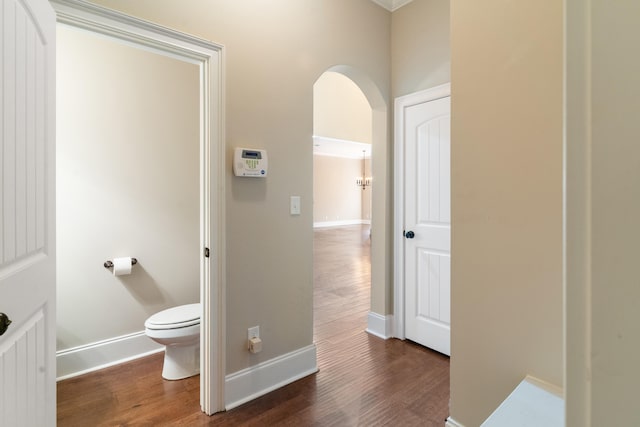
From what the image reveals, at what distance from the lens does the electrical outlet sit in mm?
1914

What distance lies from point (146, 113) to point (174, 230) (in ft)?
3.32

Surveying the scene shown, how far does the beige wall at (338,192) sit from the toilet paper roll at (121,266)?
8.57 meters

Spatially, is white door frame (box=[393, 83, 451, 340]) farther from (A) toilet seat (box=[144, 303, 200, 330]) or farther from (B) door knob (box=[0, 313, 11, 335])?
(B) door knob (box=[0, 313, 11, 335])

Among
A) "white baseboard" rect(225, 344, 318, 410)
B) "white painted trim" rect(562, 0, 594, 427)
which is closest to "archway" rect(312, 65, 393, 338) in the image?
"white baseboard" rect(225, 344, 318, 410)

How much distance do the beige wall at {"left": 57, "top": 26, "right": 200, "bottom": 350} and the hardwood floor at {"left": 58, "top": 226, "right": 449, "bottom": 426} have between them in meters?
0.46

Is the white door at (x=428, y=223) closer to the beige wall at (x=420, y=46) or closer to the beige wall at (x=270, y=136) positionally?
the beige wall at (x=420, y=46)

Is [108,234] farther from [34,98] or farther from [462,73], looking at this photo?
[462,73]

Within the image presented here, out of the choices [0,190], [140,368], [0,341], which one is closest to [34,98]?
[0,190]

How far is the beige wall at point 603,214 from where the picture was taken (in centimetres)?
35

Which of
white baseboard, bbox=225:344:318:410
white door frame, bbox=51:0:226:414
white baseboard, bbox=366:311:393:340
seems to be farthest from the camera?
white baseboard, bbox=366:311:393:340

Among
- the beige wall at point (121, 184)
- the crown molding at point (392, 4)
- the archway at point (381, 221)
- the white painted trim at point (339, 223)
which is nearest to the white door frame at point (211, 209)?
the beige wall at point (121, 184)

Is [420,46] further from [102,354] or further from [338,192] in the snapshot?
[338,192]

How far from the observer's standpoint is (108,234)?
2355 millimetres

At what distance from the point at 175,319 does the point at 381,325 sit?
1.75 m
